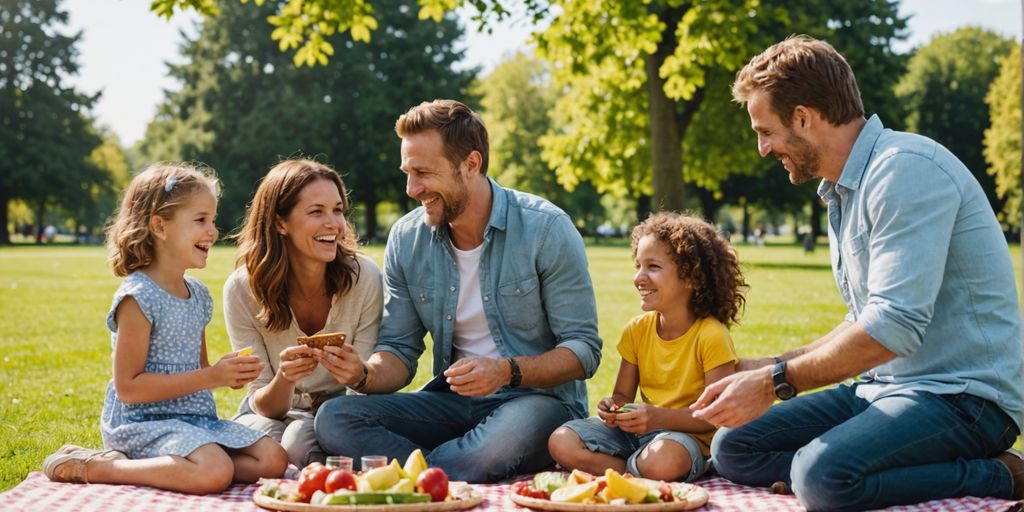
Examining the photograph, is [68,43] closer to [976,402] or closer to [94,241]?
[94,241]

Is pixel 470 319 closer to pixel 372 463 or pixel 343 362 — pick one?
pixel 343 362

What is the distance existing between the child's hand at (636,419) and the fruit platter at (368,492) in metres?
0.91

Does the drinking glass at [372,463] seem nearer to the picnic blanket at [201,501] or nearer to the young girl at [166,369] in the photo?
the picnic blanket at [201,501]

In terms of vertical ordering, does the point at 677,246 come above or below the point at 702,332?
above

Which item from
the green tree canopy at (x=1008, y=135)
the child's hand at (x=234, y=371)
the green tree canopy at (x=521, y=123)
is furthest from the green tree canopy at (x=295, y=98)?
the child's hand at (x=234, y=371)

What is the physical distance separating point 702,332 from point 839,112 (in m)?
1.37

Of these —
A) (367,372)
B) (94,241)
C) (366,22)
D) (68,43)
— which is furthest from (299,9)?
(94,241)

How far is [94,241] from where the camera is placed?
2778 inches

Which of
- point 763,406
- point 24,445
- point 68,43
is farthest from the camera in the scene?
point 68,43

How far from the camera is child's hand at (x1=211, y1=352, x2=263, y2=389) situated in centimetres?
497

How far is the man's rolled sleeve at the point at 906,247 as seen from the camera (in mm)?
4105

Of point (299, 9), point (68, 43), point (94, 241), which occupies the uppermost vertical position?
point (68, 43)

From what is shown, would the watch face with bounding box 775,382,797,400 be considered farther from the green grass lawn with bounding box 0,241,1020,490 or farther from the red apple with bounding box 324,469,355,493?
the green grass lawn with bounding box 0,241,1020,490

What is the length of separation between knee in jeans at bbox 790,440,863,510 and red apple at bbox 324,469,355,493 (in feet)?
6.07
